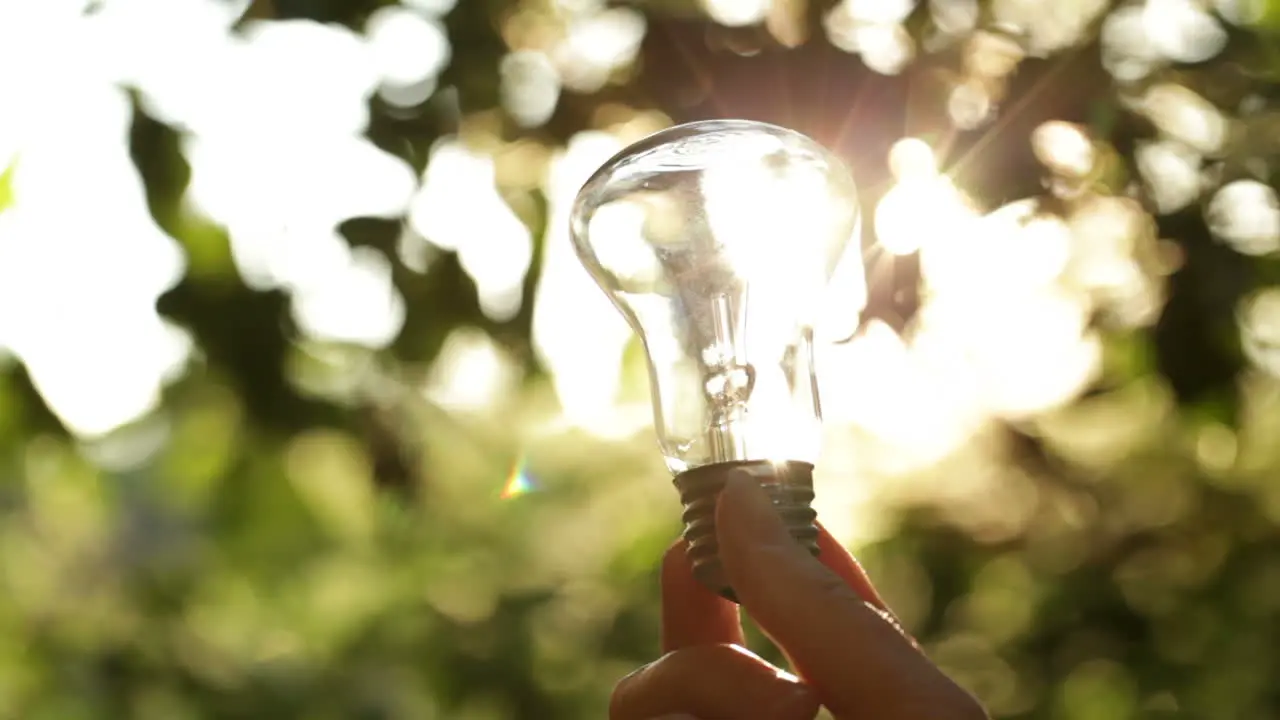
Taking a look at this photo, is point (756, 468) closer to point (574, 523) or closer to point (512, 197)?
point (512, 197)

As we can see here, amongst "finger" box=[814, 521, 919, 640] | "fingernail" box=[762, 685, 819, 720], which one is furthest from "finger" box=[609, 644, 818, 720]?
"finger" box=[814, 521, 919, 640]

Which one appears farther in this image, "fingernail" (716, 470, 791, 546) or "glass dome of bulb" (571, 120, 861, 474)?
"glass dome of bulb" (571, 120, 861, 474)

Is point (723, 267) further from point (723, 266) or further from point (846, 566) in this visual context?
point (846, 566)

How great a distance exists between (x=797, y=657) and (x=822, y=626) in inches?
1.2

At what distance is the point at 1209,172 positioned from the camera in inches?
59.2

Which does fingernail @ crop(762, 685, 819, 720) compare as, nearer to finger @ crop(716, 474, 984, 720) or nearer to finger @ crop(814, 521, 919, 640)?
finger @ crop(716, 474, 984, 720)

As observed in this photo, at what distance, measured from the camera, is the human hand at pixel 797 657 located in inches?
29.4

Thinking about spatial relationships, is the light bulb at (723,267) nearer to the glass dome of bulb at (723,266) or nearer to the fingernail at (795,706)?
the glass dome of bulb at (723,266)

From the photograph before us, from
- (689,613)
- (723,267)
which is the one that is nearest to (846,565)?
(689,613)

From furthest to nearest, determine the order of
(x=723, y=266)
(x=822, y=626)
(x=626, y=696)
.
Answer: (x=723, y=266)
(x=626, y=696)
(x=822, y=626)

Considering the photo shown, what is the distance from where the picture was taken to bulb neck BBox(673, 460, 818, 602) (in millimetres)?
813

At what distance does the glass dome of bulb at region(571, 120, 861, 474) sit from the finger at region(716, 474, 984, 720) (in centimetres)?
13

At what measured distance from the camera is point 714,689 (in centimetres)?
82

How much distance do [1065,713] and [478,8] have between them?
122 cm
